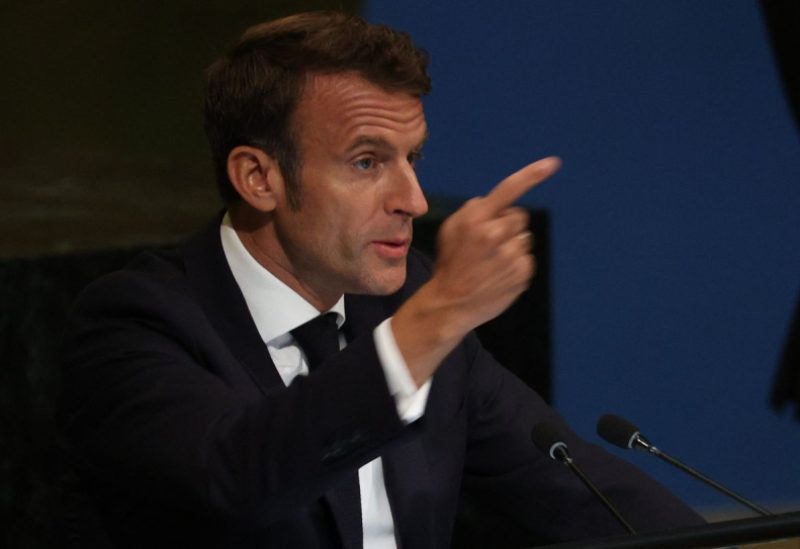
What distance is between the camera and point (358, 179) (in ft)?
5.78

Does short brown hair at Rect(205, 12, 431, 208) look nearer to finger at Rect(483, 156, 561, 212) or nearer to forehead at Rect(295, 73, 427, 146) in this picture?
forehead at Rect(295, 73, 427, 146)

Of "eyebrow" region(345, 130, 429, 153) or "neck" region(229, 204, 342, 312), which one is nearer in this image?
"eyebrow" region(345, 130, 429, 153)

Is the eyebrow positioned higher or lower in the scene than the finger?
higher

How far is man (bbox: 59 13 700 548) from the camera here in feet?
4.61

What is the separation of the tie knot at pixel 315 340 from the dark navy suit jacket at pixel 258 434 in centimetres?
6

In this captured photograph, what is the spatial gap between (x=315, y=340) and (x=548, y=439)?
1.16 feet

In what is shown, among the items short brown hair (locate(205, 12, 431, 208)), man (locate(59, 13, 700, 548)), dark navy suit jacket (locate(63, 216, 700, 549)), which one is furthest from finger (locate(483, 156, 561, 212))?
short brown hair (locate(205, 12, 431, 208))

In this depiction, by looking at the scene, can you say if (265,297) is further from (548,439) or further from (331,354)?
(548,439)

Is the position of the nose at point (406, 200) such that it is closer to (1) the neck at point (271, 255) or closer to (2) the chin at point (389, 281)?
(2) the chin at point (389, 281)

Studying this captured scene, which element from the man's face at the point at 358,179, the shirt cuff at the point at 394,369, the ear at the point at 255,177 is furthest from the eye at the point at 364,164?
the shirt cuff at the point at 394,369

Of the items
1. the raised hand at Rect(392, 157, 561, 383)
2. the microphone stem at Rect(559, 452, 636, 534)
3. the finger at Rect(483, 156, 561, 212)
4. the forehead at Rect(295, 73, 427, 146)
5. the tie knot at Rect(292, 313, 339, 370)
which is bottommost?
the microphone stem at Rect(559, 452, 636, 534)

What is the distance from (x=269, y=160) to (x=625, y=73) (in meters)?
1.23

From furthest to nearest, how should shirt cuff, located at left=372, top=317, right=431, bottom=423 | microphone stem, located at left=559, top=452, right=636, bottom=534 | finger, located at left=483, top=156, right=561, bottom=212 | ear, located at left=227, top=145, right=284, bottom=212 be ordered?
ear, located at left=227, top=145, right=284, bottom=212 < microphone stem, located at left=559, top=452, right=636, bottom=534 < shirt cuff, located at left=372, top=317, right=431, bottom=423 < finger, located at left=483, top=156, right=561, bottom=212

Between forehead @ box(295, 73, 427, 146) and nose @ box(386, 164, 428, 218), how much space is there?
7 centimetres
